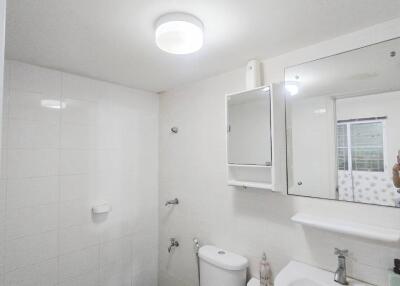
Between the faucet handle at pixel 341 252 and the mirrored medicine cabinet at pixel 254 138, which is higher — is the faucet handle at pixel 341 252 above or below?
below

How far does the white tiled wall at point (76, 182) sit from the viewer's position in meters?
1.61

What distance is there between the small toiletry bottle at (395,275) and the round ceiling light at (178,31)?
1.42m

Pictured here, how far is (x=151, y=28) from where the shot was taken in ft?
4.10

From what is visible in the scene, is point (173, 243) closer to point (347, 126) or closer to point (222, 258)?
point (222, 258)

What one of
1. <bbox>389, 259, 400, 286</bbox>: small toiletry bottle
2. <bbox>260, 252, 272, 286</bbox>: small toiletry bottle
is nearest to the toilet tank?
<bbox>260, 252, 272, 286</bbox>: small toiletry bottle

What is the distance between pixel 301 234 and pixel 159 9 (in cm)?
147

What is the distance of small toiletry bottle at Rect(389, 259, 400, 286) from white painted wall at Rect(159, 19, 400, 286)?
0.17ft

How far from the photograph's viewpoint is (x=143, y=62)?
1.70 meters

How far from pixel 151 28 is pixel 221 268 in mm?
1580

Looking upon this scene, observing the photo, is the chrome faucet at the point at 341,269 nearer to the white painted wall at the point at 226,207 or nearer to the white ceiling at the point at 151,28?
the white painted wall at the point at 226,207

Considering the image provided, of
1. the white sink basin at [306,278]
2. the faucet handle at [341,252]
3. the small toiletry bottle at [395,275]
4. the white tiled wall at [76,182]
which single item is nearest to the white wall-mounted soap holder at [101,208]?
the white tiled wall at [76,182]

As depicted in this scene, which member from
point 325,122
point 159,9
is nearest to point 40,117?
point 159,9

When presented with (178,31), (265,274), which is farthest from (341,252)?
(178,31)

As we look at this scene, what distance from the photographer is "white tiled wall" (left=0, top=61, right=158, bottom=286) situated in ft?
5.27
